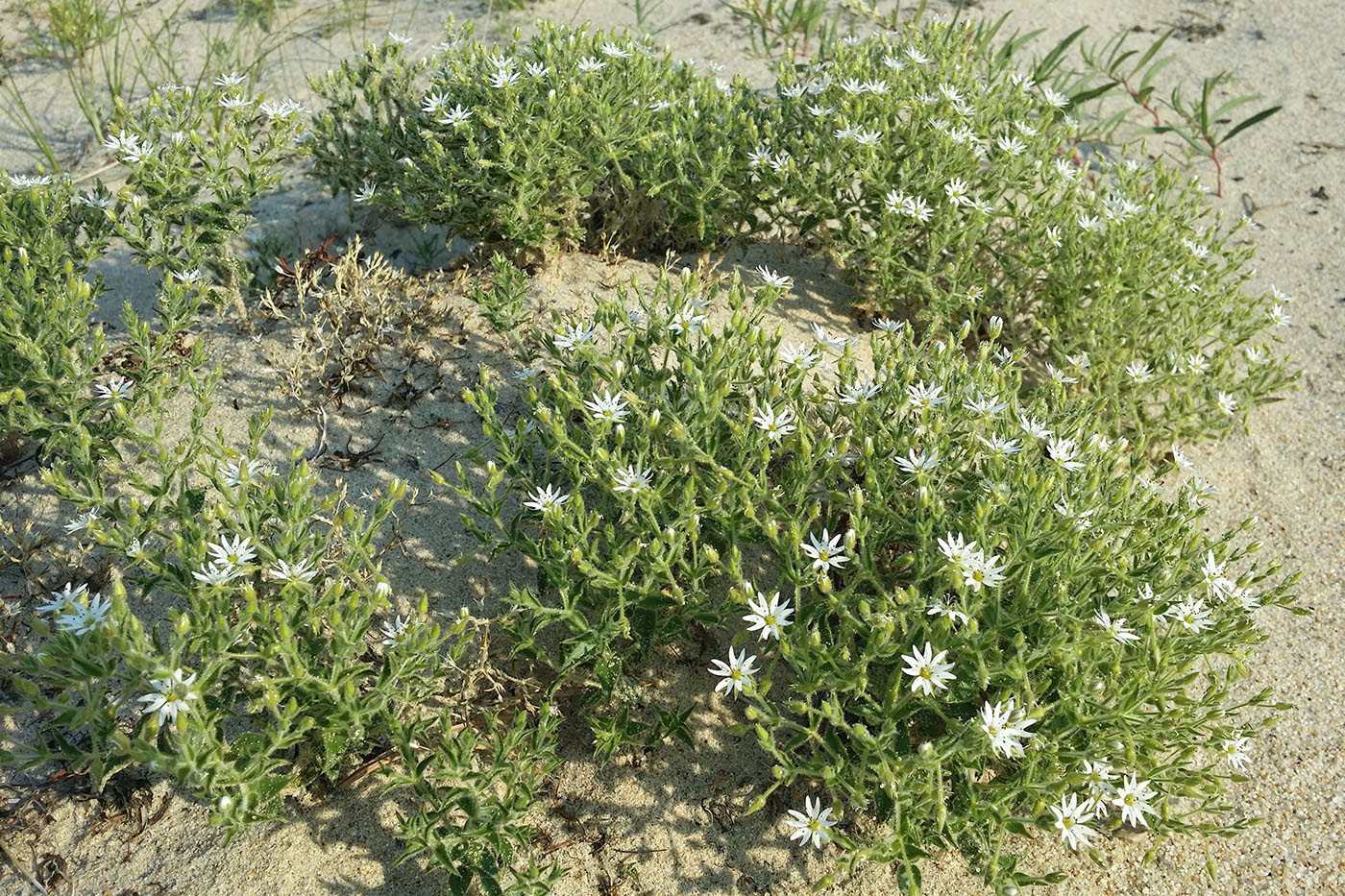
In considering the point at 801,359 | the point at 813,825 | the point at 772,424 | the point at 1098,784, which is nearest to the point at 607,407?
the point at 772,424

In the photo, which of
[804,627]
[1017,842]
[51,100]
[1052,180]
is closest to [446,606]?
[804,627]

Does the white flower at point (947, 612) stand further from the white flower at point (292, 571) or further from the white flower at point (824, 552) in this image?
the white flower at point (292, 571)

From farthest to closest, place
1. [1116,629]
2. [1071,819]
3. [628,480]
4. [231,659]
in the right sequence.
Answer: [628,480], [1116,629], [1071,819], [231,659]

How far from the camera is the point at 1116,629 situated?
2.36 metres

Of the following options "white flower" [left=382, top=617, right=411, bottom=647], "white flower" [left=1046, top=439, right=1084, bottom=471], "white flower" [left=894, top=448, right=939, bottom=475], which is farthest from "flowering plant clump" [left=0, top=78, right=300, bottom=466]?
"white flower" [left=1046, top=439, right=1084, bottom=471]

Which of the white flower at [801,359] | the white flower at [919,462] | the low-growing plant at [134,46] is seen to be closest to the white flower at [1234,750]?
the white flower at [919,462]

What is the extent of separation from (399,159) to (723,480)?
2.17m

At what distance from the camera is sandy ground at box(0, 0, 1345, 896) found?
2395mm

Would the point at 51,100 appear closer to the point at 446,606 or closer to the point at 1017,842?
the point at 446,606

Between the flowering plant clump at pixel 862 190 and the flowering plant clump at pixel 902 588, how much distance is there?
0.87 meters

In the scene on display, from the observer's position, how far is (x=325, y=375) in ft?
11.1

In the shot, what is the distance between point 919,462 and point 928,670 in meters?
0.55

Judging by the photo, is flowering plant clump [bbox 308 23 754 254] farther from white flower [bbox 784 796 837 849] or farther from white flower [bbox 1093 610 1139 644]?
white flower [bbox 784 796 837 849]

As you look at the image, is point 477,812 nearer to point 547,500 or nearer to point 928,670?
point 547,500
